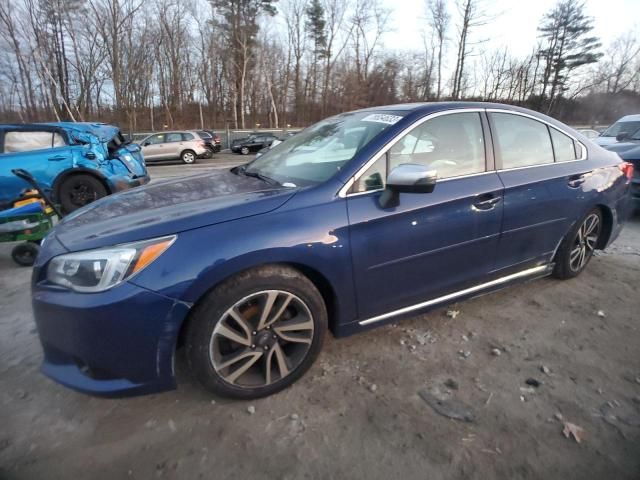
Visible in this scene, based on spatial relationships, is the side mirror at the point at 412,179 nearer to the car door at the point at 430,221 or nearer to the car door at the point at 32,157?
the car door at the point at 430,221

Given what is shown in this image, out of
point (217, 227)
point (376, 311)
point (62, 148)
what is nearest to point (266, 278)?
point (217, 227)

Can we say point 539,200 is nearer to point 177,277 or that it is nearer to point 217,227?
point 217,227

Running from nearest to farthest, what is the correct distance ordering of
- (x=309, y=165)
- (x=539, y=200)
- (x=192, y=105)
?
(x=309, y=165) < (x=539, y=200) < (x=192, y=105)

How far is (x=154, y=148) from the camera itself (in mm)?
19312

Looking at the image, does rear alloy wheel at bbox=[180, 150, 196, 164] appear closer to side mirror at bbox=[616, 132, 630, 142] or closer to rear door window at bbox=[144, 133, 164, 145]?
rear door window at bbox=[144, 133, 164, 145]

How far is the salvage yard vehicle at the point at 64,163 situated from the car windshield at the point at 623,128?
9.94m

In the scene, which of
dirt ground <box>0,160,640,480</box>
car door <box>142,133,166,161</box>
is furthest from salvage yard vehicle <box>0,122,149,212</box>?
car door <box>142,133,166,161</box>

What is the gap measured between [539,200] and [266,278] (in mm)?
2177

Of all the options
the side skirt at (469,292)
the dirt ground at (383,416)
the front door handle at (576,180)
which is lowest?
the dirt ground at (383,416)

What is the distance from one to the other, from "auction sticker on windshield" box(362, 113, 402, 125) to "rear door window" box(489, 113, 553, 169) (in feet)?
2.70

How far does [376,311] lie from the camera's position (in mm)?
2299

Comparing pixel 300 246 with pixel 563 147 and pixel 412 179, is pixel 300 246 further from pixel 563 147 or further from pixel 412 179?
pixel 563 147

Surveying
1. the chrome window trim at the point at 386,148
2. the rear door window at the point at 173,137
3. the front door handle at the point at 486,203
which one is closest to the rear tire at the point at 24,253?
the chrome window trim at the point at 386,148

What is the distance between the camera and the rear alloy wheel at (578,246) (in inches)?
127
